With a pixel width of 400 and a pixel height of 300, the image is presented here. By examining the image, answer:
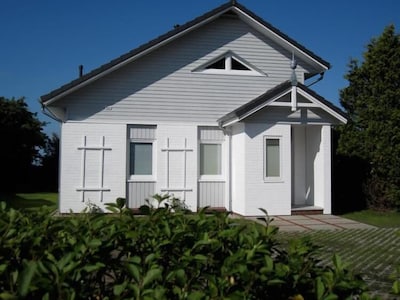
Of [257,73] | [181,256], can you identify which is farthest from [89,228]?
[257,73]

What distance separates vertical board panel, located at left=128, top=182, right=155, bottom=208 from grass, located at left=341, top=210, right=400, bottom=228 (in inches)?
253

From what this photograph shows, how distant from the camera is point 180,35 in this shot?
48.4 ft

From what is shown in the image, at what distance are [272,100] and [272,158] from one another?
6.03 ft

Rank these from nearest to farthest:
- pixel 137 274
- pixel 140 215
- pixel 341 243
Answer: pixel 137 274, pixel 140 215, pixel 341 243

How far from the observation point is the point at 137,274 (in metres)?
2.03

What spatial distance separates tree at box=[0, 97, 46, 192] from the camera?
26111 millimetres

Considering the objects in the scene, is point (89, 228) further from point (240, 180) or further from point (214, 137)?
point (214, 137)

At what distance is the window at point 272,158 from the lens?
13898 mm

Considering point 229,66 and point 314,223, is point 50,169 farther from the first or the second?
point 314,223

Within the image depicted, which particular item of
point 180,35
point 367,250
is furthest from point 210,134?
point 367,250

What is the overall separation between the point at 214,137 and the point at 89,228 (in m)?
12.8

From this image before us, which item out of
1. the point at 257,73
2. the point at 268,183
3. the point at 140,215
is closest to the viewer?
the point at 140,215

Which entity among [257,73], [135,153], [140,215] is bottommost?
[140,215]

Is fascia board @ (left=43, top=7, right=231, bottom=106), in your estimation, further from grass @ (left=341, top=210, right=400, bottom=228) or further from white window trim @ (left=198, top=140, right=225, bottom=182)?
grass @ (left=341, top=210, right=400, bottom=228)
